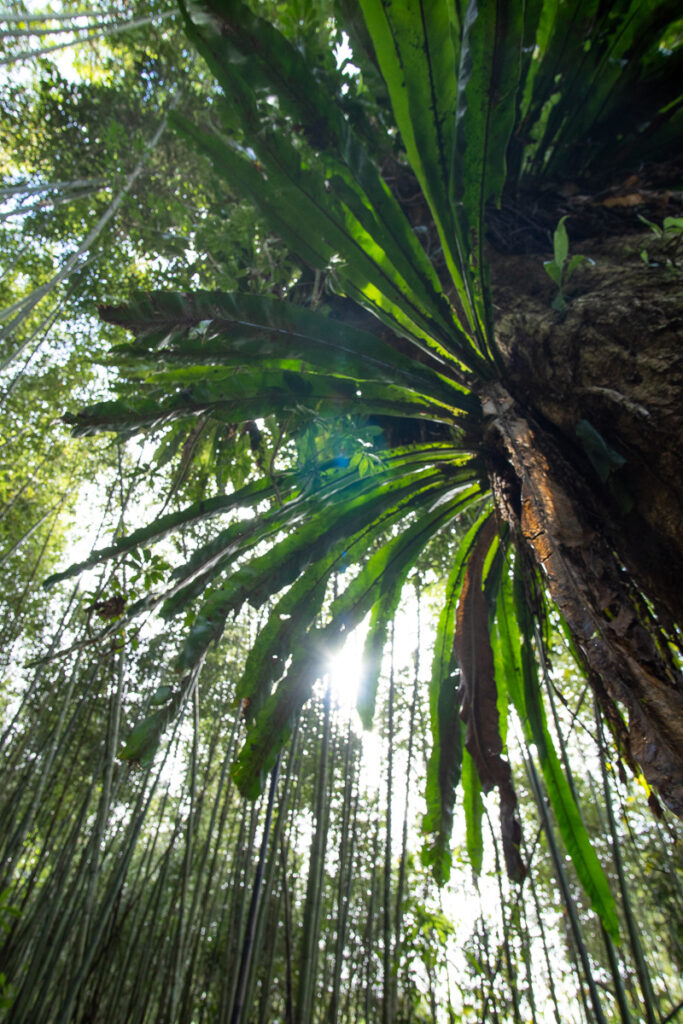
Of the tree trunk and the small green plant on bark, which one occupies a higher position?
the small green plant on bark

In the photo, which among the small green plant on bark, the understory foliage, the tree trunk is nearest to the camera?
the tree trunk

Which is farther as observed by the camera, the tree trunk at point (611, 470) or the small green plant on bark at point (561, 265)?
the small green plant on bark at point (561, 265)

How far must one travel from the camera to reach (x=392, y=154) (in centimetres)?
168

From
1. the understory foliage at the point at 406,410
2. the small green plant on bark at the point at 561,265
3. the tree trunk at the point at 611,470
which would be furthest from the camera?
the small green plant on bark at the point at 561,265

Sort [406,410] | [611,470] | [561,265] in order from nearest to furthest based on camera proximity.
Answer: [611,470] → [561,265] → [406,410]

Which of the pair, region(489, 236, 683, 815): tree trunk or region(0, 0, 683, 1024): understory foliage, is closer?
region(489, 236, 683, 815): tree trunk

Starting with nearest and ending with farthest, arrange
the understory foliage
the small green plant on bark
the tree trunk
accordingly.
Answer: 1. the tree trunk
2. the understory foliage
3. the small green plant on bark

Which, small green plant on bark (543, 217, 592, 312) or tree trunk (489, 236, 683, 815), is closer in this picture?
tree trunk (489, 236, 683, 815)

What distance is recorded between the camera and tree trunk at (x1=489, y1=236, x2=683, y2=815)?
621 mm

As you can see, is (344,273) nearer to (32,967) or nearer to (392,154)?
(392,154)

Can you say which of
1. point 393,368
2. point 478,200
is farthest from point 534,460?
point 478,200

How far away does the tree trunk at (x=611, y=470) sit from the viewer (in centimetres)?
62

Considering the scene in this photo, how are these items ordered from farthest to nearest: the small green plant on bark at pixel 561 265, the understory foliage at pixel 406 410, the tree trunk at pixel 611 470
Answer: the small green plant on bark at pixel 561 265
the understory foliage at pixel 406 410
the tree trunk at pixel 611 470

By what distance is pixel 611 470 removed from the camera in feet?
2.88
